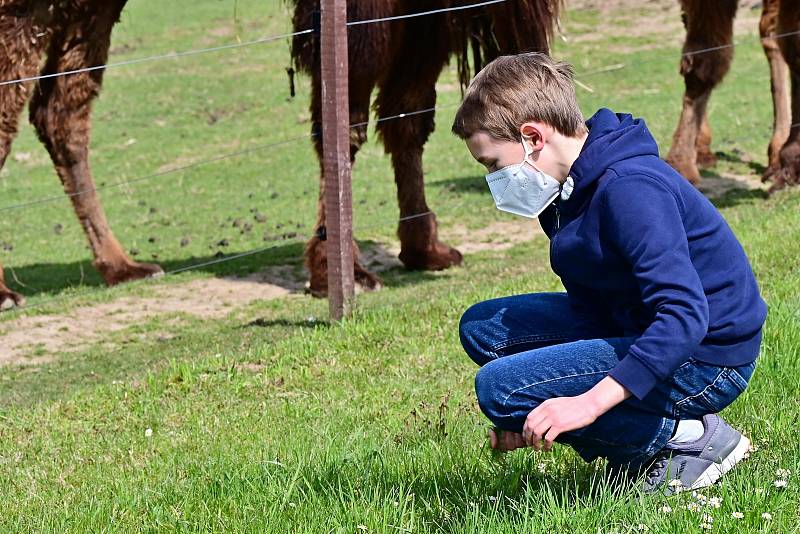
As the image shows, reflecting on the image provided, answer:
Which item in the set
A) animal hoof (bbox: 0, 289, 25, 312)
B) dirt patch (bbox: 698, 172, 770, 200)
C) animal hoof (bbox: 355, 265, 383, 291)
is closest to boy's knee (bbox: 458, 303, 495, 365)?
animal hoof (bbox: 355, 265, 383, 291)

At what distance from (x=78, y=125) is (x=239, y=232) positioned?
8.00 ft

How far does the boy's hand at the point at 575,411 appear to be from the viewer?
8.09 feet

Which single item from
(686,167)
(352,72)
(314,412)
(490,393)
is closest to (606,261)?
(490,393)

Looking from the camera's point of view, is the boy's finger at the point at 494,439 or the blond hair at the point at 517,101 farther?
the boy's finger at the point at 494,439

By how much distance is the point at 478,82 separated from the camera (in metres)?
2.76

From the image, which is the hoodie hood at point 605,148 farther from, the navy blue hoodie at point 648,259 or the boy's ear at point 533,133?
the boy's ear at point 533,133

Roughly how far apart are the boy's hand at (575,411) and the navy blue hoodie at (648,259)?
4 cm

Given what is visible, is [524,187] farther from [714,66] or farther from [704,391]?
[714,66]

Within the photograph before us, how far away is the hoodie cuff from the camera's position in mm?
2463

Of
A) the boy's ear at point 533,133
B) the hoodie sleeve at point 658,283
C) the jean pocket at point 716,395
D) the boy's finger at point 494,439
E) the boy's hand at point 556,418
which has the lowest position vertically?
the boy's finger at point 494,439

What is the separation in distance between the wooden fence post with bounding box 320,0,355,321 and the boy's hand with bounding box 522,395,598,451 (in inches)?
135

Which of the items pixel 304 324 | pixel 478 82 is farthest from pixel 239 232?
pixel 478 82

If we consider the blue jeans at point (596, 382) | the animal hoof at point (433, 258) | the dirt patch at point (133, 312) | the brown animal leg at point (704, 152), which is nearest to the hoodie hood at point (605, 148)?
the blue jeans at point (596, 382)

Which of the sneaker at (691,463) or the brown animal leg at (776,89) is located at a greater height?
the brown animal leg at (776,89)
